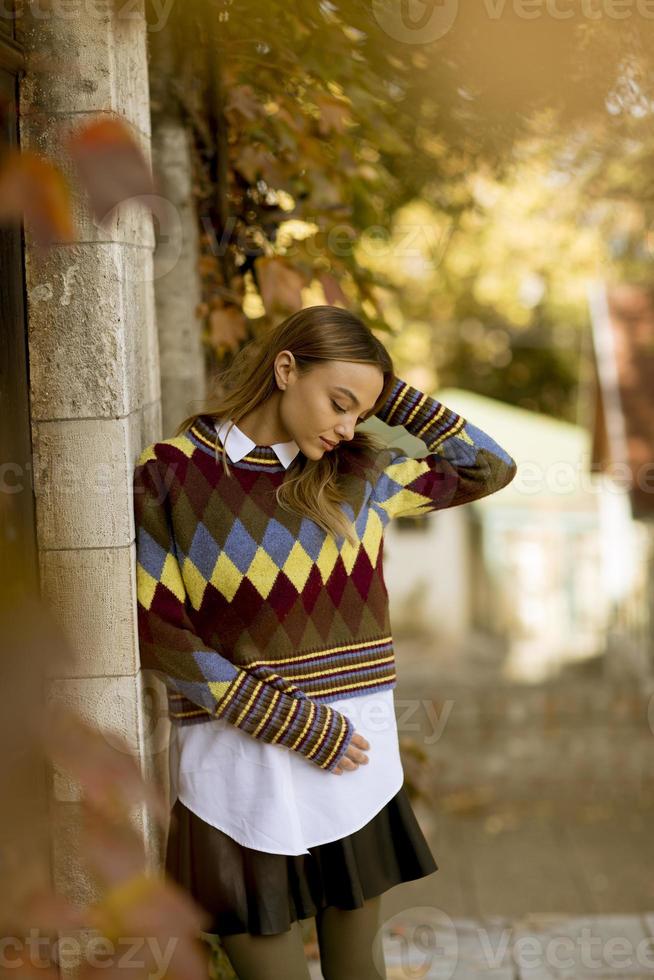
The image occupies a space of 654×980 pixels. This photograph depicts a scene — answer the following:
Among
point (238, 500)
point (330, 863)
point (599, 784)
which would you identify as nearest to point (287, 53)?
point (238, 500)

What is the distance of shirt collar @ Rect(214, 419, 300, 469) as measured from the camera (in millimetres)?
1867

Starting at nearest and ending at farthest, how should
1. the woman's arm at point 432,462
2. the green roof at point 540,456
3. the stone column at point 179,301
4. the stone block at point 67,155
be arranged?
the stone block at point 67,155 < the woman's arm at point 432,462 < the stone column at point 179,301 < the green roof at point 540,456

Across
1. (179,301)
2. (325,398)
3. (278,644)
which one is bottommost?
(278,644)

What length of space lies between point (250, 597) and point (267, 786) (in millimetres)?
311

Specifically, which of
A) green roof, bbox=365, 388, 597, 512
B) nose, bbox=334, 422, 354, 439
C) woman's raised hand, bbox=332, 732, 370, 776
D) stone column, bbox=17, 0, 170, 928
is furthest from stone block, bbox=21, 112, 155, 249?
green roof, bbox=365, 388, 597, 512

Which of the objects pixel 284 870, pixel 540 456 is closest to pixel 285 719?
pixel 284 870

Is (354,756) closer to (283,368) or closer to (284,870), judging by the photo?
(284,870)

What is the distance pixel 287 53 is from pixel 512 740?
6.30 m

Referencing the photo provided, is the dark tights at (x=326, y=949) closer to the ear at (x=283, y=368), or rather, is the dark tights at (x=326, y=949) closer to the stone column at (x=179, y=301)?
the ear at (x=283, y=368)

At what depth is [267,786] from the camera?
1.85m

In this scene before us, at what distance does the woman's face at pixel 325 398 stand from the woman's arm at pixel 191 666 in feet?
0.80

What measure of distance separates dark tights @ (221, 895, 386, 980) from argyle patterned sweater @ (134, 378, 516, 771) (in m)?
0.30

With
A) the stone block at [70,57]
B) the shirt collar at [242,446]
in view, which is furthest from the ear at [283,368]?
the stone block at [70,57]

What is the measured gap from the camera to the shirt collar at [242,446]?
1867 mm
